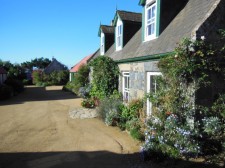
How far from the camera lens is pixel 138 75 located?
1044 centimetres

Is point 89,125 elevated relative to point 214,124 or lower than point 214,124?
lower

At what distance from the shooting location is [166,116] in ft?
23.3

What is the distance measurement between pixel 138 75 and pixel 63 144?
4.17 meters

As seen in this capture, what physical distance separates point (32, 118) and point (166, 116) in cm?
815

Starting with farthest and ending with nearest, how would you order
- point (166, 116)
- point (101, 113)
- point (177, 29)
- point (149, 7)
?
point (101, 113) < point (149, 7) < point (177, 29) < point (166, 116)

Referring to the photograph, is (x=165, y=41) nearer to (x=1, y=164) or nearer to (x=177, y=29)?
(x=177, y=29)

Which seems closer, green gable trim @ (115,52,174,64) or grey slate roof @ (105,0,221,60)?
grey slate roof @ (105,0,221,60)

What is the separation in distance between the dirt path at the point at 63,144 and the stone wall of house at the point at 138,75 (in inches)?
73.2

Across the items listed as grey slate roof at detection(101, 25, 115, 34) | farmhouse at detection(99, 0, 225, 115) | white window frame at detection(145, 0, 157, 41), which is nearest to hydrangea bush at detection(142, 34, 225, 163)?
farmhouse at detection(99, 0, 225, 115)

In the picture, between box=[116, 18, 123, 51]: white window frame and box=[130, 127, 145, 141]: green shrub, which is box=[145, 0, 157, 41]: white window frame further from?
box=[130, 127, 145, 141]: green shrub

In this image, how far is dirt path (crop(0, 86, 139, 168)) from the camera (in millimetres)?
6933

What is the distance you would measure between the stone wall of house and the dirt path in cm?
186

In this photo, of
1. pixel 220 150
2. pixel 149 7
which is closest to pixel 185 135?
pixel 220 150

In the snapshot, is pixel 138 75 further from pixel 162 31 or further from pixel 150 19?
pixel 150 19
